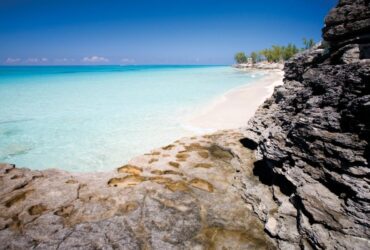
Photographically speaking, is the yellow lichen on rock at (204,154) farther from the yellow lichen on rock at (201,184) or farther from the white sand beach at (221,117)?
the white sand beach at (221,117)

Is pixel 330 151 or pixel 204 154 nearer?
pixel 330 151

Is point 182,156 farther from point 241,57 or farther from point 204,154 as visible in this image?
point 241,57

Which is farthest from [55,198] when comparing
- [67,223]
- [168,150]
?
[168,150]

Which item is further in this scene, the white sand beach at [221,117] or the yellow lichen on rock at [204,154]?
the white sand beach at [221,117]

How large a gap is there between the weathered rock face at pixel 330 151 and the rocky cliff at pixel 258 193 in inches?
1.0

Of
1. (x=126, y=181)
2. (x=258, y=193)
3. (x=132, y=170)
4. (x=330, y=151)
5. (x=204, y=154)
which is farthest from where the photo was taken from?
(x=204, y=154)

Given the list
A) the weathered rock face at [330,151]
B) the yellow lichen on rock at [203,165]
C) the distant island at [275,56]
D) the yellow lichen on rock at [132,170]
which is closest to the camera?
the weathered rock face at [330,151]

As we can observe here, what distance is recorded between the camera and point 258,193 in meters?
7.38

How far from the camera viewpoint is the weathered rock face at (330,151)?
5117 millimetres

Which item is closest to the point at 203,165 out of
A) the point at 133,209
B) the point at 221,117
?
the point at 133,209

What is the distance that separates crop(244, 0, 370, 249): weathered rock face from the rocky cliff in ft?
0.08

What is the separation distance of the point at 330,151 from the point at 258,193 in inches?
104

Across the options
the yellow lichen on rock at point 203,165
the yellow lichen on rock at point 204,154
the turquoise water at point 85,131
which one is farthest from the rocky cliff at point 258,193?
the turquoise water at point 85,131

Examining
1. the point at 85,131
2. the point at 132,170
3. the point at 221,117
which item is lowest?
the point at 85,131
